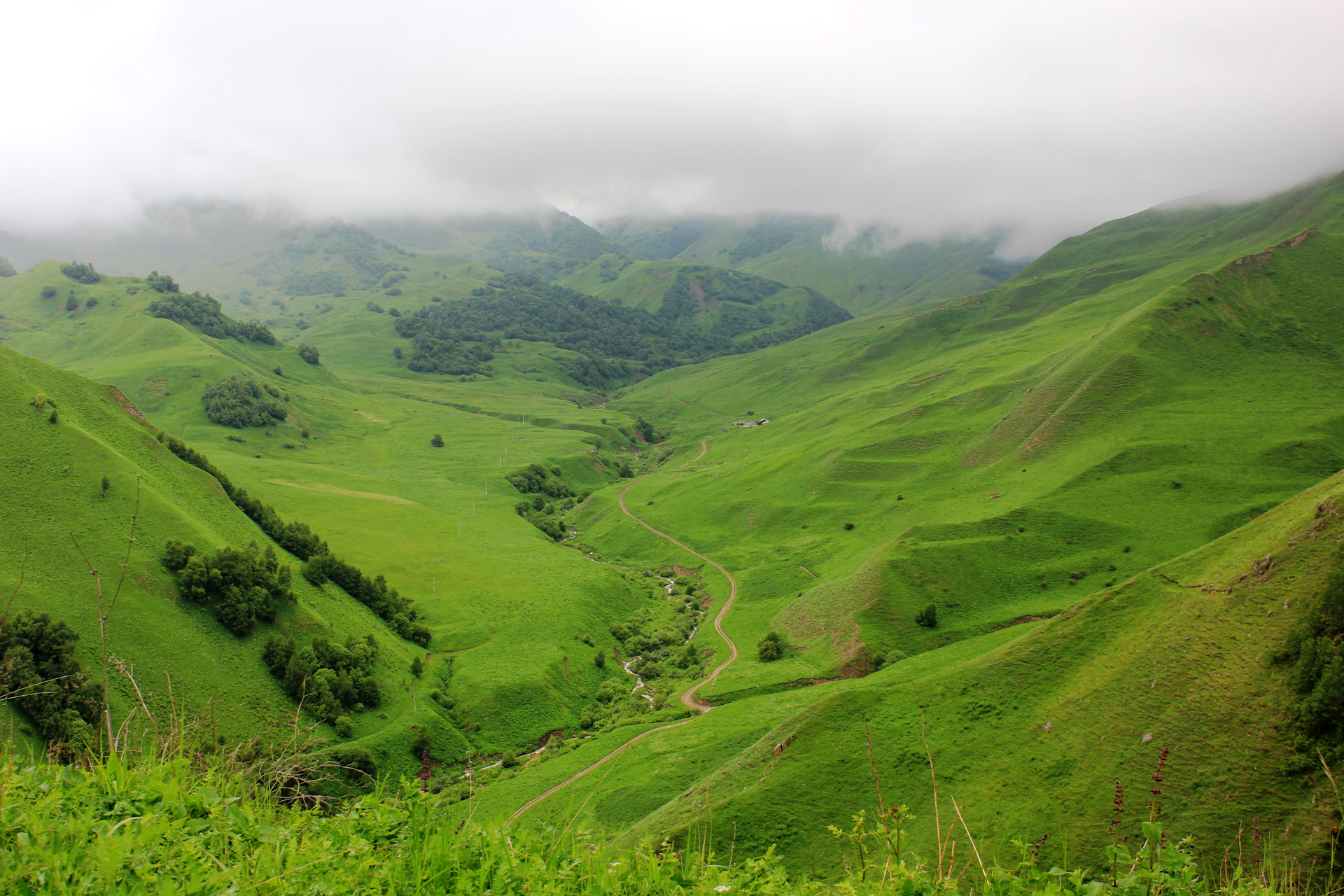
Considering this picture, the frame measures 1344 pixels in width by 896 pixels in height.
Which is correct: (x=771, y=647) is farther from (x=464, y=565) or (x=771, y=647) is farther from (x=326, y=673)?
(x=464, y=565)

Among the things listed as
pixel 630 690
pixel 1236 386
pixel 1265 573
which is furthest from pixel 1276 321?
pixel 630 690

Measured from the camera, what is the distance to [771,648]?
8950 centimetres

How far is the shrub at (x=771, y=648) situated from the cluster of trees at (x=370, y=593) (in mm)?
44844

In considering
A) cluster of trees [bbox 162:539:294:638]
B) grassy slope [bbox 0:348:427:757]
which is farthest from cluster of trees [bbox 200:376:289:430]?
cluster of trees [bbox 162:539:294:638]

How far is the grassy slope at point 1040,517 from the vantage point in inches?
1511

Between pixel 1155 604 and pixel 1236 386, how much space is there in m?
116

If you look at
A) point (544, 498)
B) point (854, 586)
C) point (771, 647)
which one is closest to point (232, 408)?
point (544, 498)

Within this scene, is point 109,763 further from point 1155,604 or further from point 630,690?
point 630,690

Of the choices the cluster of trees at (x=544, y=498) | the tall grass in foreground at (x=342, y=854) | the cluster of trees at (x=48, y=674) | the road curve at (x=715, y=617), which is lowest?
the road curve at (x=715, y=617)

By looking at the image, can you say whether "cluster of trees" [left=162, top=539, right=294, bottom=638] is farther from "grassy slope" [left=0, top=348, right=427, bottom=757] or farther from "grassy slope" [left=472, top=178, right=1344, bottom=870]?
"grassy slope" [left=472, top=178, right=1344, bottom=870]

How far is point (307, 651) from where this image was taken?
240 ft

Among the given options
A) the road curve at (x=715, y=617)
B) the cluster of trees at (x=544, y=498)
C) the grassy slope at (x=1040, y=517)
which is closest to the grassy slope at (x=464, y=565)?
the cluster of trees at (x=544, y=498)

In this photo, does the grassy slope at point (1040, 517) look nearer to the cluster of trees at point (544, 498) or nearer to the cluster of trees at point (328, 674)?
the cluster of trees at point (544, 498)

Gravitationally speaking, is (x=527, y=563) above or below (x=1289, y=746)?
below
